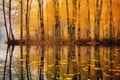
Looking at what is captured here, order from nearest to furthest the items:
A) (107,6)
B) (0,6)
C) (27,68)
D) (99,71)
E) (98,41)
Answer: (99,71) → (27,68) → (98,41) → (107,6) → (0,6)

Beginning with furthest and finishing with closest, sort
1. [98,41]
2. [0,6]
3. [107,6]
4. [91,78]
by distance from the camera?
[0,6]
[107,6]
[98,41]
[91,78]

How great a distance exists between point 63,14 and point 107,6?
4.41m

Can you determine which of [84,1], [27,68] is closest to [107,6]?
[84,1]

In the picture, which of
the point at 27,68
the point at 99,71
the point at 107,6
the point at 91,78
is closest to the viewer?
the point at 91,78

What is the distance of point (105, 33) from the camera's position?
33.1 m

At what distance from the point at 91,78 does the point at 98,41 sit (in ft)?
59.1

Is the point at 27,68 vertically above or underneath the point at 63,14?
underneath

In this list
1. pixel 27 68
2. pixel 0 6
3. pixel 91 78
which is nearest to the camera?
pixel 91 78

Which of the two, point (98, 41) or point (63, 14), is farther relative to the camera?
point (63, 14)

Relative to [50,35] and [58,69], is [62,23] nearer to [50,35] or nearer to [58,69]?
[50,35]

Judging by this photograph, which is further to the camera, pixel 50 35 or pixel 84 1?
pixel 50 35

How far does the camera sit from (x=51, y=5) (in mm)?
31969

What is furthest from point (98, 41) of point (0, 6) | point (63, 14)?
point (0, 6)

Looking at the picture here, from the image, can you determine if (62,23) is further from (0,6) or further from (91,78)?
(91,78)
